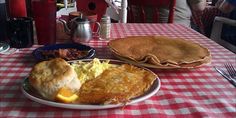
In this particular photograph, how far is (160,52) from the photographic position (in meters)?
0.94

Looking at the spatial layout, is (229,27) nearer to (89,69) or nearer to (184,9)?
(184,9)

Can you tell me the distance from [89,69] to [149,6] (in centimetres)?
120

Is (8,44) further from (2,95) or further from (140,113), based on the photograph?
(140,113)

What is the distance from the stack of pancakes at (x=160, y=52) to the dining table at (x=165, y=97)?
4cm

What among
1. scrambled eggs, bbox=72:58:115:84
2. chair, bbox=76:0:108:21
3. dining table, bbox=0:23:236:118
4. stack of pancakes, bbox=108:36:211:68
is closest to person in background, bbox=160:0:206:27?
chair, bbox=76:0:108:21

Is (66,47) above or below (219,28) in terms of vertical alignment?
above

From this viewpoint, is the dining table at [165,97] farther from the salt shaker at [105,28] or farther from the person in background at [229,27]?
the person in background at [229,27]

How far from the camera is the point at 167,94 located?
726mm

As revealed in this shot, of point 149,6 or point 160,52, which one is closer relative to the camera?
point 160,52

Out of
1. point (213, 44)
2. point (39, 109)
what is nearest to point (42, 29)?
point (39, 109)

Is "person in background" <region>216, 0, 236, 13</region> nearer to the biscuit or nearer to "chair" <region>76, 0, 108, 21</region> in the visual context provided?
"chair" <region>76, 0, 108, 21</region>

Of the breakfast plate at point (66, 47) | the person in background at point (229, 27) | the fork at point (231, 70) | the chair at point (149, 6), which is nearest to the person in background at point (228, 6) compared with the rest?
the person in background at point (229, 27)

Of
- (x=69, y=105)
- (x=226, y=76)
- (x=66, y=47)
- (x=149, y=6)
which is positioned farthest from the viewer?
(x=149, y=6)

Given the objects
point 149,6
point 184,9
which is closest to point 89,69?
point 149,6
